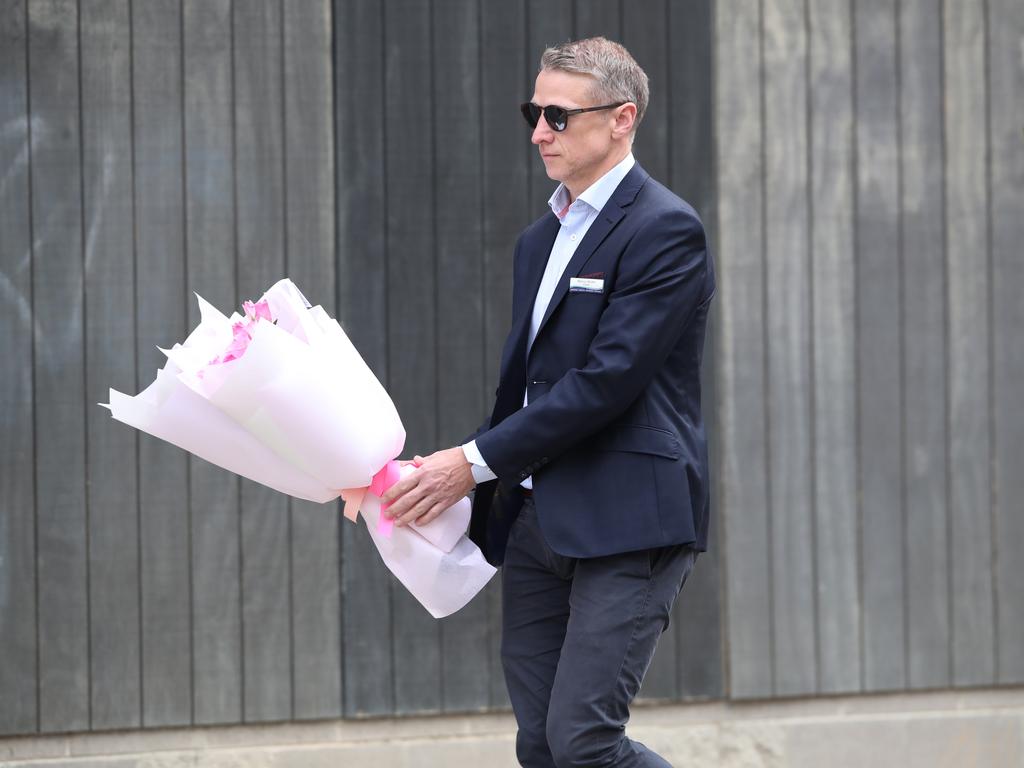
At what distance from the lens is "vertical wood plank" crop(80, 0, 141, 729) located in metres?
4.82

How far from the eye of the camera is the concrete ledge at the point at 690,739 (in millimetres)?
4906

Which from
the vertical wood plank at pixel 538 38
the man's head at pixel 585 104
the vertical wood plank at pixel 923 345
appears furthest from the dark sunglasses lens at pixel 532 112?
the vertical wood plank at pixel 923 345

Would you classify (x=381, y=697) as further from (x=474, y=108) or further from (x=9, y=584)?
(x=474, y=108)

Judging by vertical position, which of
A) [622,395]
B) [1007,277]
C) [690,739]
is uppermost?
[1007,277]

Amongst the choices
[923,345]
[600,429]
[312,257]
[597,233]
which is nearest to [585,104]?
[597,233]

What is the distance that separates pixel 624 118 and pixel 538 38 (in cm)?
184

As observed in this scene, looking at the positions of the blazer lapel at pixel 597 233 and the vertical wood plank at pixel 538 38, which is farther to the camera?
Result: the vertical wood plank at pixel 538 38

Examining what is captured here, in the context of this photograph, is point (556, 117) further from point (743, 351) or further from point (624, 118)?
point (743, 351)

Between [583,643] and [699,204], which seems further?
[699,204]

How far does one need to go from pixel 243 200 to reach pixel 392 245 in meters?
0.53

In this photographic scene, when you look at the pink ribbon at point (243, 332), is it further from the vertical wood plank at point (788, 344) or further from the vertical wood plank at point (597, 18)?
the vertical wood plank at point (788, 344)

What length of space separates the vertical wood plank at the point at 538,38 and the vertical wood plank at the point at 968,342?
1.41 meters

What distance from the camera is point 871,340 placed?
5.22m

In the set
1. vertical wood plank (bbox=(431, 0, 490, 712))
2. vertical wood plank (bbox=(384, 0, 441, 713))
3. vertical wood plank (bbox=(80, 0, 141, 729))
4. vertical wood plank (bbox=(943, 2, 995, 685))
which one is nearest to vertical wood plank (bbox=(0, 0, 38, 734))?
vertical wood plank (bbox=(80, 0, 141, 729))
